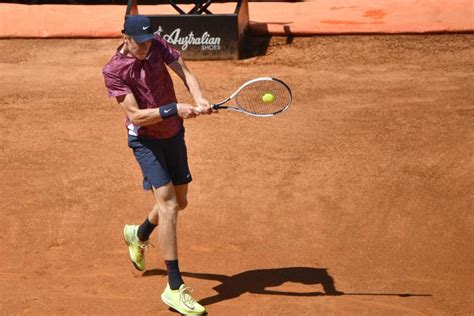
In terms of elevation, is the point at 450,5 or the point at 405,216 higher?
the point at 450,5

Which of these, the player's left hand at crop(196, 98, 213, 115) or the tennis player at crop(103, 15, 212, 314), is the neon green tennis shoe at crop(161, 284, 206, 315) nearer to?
the tennis player at crop(103, 15, 212, 314)

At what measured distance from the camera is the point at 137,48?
8047mm

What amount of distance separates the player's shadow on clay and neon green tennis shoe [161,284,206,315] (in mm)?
A: 286

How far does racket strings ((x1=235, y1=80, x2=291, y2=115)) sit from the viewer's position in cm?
864

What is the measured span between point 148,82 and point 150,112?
1.05ft

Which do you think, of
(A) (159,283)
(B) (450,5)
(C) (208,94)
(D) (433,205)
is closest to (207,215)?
(A) (159,283)

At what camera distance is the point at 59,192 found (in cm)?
1084

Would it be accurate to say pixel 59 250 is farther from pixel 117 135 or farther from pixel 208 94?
pixel 208 94

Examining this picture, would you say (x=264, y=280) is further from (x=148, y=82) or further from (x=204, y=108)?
(x=148, y=82)

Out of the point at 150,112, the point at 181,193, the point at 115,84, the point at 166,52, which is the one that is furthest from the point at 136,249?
the point at 166,52

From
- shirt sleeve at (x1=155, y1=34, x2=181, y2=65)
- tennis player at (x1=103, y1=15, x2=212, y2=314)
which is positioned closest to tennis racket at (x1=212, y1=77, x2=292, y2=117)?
tennis player at (x1=103, y1=15, x2=212, y2=314)

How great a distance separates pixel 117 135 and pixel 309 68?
323 centimetres

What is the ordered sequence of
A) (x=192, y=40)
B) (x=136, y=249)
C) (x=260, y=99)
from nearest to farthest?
(x=260, y=99) < (x=136, y=249) < (x=192, y=40)

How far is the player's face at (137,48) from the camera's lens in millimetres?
8039
